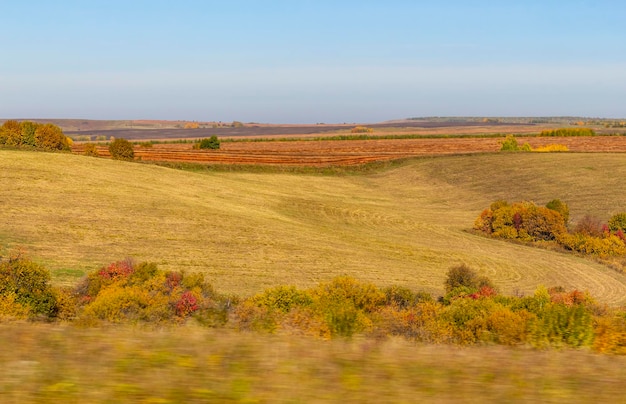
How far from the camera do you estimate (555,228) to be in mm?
53531

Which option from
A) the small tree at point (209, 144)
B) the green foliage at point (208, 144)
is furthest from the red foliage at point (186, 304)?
the small tree at point (209, 144)

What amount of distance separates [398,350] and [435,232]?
49.5 meters

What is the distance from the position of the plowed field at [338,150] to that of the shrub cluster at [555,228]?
4536 cm

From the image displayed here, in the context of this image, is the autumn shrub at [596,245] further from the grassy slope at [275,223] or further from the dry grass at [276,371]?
the dry grass at [276,371]

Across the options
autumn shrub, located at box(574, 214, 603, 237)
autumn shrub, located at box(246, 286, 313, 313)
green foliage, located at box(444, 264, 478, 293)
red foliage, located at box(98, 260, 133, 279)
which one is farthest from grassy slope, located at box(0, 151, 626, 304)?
autumn shrub, located at box(574, 214, 603, 237)

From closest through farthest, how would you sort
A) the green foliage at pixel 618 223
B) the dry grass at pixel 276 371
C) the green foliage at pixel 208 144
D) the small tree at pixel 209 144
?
the dry grass at pixel 276 371 < the green foliage at pixel 618 223 < the green foliage at pixel 208 144 < the small tree at pixel 209 144

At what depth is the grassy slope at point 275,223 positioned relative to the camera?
38812mm

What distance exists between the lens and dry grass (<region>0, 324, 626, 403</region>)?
6.66 meters

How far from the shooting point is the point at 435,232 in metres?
57.0

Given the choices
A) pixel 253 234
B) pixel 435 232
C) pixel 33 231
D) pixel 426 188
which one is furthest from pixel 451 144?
pixel 33 231

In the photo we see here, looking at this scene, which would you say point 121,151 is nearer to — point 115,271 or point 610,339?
point 115,271

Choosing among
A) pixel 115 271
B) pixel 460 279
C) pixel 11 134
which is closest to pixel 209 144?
pixel 11 134

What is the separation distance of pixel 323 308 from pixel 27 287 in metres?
12.4

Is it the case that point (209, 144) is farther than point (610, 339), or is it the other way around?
point (209, 144)
